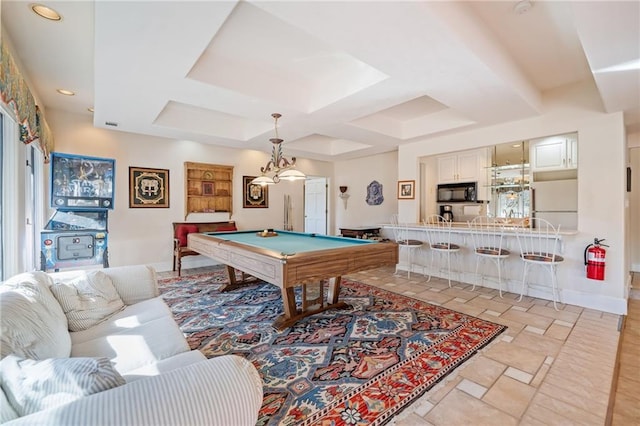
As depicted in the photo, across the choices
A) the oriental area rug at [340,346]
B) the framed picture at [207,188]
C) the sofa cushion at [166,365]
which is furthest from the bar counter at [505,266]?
the sofa cushion at [166,365]

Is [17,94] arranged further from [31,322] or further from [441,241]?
[441,241]

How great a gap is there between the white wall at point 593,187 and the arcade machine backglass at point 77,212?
6.29m

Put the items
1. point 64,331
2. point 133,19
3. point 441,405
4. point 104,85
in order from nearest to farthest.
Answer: point 64,331 → point 441,405 → point 133,19 → point 104,85

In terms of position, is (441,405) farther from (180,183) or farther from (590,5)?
(180,183)

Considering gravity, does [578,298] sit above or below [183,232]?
below

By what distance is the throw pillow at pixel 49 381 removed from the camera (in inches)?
34.0

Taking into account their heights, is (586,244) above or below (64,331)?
above

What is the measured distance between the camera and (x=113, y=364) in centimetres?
153

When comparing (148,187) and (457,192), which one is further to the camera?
(457,192)

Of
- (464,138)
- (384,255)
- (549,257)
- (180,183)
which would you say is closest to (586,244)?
(549,257)

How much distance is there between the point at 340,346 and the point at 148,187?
468 cm

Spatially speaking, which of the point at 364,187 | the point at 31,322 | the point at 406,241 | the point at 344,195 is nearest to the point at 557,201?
the point at 406,241

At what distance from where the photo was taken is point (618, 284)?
3428mm

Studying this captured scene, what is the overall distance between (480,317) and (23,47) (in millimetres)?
5531
